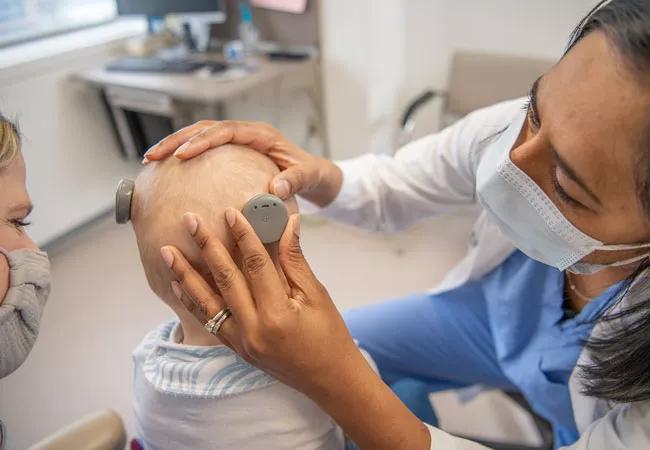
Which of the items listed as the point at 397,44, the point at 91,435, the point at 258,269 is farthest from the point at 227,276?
the point at 397,44

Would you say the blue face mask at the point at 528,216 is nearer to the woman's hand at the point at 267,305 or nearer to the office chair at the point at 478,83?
the woman's hand at the point at 267,305

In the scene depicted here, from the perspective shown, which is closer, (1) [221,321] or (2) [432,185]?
(1) [221,321]

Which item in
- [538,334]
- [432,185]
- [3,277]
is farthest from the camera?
[432,185]

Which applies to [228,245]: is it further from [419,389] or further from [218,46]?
[218,46]

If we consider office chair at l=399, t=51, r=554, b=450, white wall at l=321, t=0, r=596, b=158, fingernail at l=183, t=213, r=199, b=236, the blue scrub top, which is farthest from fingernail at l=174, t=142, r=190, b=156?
white wall at l=321, t=0, r=596, b=158

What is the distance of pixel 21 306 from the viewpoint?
1.92ft

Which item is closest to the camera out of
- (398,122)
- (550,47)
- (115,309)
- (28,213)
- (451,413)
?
(28,213)

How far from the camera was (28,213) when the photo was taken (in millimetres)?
683

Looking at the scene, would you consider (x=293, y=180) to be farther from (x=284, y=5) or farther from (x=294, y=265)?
(x=284, y=5)

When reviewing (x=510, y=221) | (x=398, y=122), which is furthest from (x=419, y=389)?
(x=398, y=122)

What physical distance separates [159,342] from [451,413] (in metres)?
1.16

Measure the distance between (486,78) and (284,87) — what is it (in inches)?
37.1

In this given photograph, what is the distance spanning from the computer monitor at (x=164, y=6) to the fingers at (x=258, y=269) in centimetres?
213

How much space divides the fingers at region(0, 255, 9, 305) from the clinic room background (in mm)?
950
